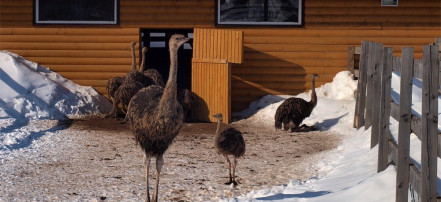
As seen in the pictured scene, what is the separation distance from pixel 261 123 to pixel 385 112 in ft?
24.0

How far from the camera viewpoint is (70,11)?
18922 mm

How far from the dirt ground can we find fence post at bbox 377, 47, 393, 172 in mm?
1414

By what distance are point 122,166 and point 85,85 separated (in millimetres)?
7328

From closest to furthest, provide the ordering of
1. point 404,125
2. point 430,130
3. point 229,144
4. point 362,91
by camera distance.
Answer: point 430,130 < point 404,125 < point 229,144 < point 362,91

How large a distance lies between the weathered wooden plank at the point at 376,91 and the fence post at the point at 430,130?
197 inches

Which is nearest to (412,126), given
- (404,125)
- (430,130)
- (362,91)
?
(404,125)

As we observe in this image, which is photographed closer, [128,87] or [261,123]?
[128,87]

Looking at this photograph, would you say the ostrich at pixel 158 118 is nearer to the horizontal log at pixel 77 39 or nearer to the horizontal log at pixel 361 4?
the horizontal log at pixel 77 39

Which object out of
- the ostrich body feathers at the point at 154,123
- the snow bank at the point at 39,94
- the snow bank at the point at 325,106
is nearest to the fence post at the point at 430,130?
the ostrich body feathers at the point at 154,123

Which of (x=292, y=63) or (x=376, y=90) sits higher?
(x=292, y=63)

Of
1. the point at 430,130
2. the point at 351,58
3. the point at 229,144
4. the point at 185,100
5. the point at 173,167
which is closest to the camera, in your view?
the point at 430,130

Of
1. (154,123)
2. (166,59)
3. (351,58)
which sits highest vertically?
(351,58)

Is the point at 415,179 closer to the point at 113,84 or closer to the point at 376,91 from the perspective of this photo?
the point at 376,91

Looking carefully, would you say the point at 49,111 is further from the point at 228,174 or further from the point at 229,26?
the point at 228,174
